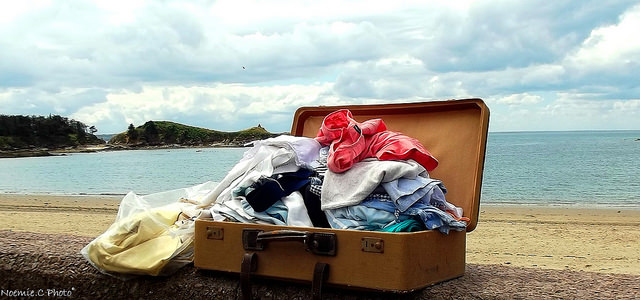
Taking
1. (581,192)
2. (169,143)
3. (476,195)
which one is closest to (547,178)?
(581,192)

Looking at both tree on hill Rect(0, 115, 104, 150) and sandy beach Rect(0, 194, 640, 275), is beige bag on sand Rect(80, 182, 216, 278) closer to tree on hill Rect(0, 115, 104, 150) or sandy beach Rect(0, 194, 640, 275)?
sandy beach Rect(0, 194, 640, 275)

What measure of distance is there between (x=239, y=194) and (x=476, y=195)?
1.04 meters

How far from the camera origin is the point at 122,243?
9.11ft

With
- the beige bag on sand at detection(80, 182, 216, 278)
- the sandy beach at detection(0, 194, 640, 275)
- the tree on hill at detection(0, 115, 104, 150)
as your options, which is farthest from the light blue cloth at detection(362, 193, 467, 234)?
the tree on hill at detection(0, 115, 104, 150)

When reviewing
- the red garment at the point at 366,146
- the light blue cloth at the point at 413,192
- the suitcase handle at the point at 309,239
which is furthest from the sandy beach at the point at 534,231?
the suitcase handle at the point at 309,239

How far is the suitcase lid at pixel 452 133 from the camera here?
2.74 meters

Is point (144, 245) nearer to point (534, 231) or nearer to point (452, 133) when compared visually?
point (452, 133)

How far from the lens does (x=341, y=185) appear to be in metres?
2.51

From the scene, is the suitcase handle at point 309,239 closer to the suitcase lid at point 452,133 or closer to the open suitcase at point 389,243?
the open suitcase at point 389,243

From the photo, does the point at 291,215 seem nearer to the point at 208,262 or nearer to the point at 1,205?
the point at 208,262

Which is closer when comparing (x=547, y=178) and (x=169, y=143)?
(x=547, y=178)

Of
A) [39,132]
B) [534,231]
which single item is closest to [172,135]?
[39,132]

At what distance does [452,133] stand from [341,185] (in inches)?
28.6

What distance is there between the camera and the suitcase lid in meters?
2.74
